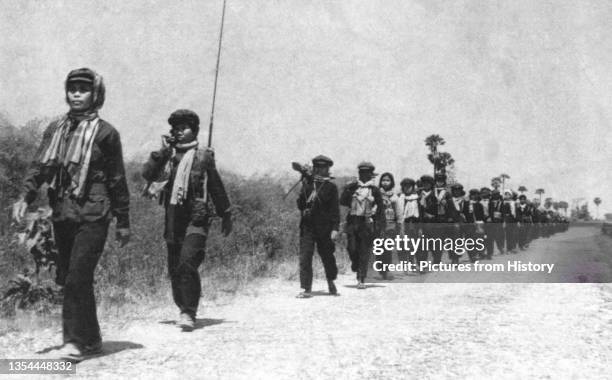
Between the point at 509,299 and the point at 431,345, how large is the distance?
11.9ft

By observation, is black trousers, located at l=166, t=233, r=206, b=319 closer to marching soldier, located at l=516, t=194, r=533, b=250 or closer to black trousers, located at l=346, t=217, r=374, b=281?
black trousers, located at l=346, t=217, r=374, b=281

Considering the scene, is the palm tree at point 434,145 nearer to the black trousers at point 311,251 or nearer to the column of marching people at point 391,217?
the column of marching people at point 391,217

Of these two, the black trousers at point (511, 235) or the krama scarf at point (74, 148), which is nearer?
the krama scarf at point (74, 148)

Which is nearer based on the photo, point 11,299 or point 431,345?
point 431,345

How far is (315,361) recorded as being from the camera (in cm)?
537

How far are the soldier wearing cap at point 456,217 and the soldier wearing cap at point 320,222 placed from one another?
5.83 meters

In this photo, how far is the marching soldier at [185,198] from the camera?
21.9 feet

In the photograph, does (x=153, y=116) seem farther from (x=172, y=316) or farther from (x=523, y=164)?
(x=172, y=316)

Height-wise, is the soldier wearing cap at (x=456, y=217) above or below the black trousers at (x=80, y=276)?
above

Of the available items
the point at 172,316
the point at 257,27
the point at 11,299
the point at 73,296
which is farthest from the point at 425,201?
the point at 257,27

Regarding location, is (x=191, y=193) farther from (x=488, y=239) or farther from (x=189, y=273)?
(x=488, y=239)

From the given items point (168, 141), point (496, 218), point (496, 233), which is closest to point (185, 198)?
point (168, 141)

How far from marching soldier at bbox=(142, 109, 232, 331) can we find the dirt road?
429 mm

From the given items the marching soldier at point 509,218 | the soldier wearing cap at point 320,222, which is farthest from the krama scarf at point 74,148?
the marching soldier at point 509,218
